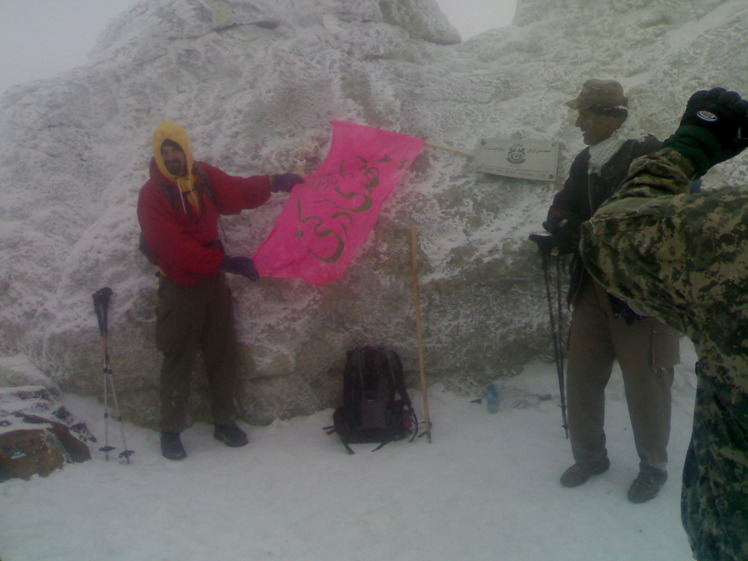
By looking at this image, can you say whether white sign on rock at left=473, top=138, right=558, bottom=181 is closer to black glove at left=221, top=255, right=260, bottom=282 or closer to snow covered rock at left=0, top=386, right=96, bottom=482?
black glove at left=221, top=255, right=260, bottom=282

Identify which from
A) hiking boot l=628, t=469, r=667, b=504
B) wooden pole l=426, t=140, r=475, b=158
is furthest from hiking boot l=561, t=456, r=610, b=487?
wooden pole l=426, t=140, r=475, b=158

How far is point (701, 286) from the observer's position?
1375 millimetres

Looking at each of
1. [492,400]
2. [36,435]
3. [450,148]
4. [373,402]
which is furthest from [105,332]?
[450,148]

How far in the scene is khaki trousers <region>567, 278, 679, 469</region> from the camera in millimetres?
3318

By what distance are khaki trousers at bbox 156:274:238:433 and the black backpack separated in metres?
0.95

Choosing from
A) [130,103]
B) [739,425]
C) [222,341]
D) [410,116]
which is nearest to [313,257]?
[222,341]

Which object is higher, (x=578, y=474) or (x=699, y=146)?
(x=699, y=146)

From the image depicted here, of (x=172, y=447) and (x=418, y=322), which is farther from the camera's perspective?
(x=418, y=322)

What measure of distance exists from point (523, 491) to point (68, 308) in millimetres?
3941

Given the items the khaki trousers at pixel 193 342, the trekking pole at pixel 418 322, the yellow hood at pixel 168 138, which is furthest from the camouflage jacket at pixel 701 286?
the yellow hood at pixel 168 138

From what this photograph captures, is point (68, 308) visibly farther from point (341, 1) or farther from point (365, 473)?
point (341, 1)

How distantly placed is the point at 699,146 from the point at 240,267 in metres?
3.41

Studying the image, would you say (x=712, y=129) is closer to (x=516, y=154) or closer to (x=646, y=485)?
(x=646, y=485)

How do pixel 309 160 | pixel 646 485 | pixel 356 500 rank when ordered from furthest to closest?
pixel 309 160 → pixel 356 500 → pixel 646 485
